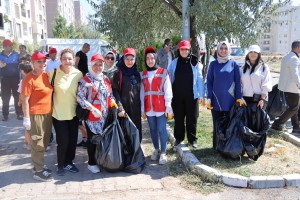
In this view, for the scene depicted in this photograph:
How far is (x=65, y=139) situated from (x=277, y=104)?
457 cm

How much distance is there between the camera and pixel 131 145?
14.6ft

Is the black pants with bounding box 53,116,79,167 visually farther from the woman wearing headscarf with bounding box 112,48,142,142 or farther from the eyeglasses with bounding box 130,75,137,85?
the eyeglasses with bounding box 130,75,137,85

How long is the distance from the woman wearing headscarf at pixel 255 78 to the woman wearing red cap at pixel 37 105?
2.90m

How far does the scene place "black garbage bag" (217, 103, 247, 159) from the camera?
14.7 feet

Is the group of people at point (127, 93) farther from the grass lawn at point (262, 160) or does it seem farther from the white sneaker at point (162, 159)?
the grass lawn at point (262, 160)

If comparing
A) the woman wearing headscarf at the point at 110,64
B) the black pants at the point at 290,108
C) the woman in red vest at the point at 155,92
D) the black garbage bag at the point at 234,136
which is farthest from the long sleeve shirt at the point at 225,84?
the black pants at the point at 290,108

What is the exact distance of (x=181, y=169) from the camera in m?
4.55

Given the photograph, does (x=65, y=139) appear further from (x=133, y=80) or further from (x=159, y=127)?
(x=159, y=127)

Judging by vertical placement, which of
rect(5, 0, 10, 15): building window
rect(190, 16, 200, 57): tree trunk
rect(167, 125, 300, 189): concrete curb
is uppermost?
rect(5, 0, 10, 15): building window

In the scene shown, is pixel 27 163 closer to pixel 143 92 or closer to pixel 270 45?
pixel 143 92

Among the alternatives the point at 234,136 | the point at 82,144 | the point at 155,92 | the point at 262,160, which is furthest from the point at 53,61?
Answer: the point at 262,160

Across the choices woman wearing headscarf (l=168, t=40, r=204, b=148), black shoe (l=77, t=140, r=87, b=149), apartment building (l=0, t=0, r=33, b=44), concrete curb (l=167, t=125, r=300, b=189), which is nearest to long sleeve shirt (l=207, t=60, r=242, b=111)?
woman wearing headscarf (l=168, t=40, r=204, b=148)

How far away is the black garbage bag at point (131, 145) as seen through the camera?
A: 4.42m

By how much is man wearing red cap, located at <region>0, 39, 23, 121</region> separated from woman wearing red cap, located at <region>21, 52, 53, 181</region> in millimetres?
4167
